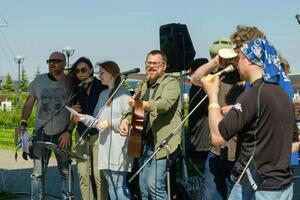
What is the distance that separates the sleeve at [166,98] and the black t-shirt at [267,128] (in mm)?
1894

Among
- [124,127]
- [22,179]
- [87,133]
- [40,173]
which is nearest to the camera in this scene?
[124,127]

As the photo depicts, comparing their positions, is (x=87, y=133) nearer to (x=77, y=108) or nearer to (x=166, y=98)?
(x=77, y=108)

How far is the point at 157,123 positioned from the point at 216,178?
816mm

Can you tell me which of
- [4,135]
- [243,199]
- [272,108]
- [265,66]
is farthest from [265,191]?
[4,135]

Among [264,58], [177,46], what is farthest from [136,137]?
[264,58]

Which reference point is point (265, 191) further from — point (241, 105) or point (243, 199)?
point (241, 105)

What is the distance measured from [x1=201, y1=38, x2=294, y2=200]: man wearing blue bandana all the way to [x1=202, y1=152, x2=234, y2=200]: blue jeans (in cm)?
147

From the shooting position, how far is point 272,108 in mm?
3195

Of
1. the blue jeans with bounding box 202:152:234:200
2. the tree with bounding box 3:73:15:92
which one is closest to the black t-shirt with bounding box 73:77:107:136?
the blue jeans with bounding box 202:152:234:200

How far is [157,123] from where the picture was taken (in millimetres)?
5355

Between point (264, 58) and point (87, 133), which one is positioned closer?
point (264, 58)

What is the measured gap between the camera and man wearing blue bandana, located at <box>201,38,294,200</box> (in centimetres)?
319

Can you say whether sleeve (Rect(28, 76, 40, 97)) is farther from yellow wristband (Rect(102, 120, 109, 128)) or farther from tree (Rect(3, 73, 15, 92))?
tree (Rect(3, 73, 15, 92))

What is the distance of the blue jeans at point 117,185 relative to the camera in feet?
18.6
